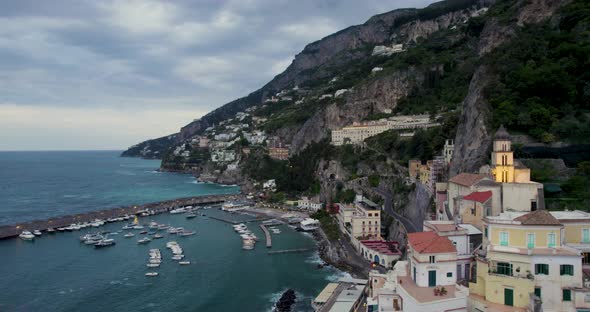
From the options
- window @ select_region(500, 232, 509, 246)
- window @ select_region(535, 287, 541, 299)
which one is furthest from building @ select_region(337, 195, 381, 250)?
window @ select_region(535, 287, 541, 299)

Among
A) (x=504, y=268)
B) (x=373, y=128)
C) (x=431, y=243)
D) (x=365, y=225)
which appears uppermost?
(x=373, y=128)

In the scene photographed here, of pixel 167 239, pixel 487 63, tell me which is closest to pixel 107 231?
pixel 167 239

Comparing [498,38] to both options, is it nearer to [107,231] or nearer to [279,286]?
[279,286]

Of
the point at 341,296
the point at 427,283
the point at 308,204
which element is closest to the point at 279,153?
the point at 308,204

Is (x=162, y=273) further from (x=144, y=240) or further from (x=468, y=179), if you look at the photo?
(x=468, y=179)

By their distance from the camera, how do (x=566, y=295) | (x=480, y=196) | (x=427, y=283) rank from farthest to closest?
1. (x=480, y=196)
2. (x=427, y=283)
3. (x=566, y=295)
